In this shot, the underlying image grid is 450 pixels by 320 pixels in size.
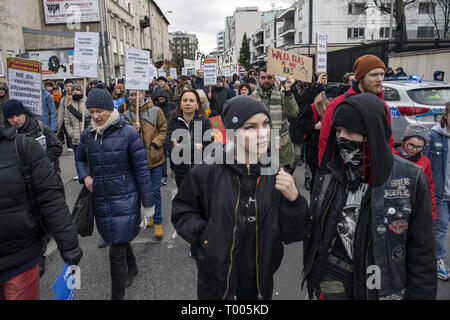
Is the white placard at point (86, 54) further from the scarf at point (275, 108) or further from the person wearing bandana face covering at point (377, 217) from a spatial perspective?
the person wearing bandana face covering at point (377, 217)

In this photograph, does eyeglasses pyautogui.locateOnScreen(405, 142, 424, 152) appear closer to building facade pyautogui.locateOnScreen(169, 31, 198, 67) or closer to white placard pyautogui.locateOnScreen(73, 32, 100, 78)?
white placard pyautogui.locateOnScreen(73, 32, 100, 78)

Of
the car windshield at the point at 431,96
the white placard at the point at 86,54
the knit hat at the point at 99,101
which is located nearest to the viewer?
the knit hat at the point at 99,101

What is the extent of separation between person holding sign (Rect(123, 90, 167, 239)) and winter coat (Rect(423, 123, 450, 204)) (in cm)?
337

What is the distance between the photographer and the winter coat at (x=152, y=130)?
4.71 metres

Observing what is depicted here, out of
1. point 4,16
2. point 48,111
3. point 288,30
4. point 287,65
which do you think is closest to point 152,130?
point 287,65

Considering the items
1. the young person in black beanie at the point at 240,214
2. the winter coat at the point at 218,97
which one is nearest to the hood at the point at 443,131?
the young person in black beanie at the point at 240,214

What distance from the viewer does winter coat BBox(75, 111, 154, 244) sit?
10.2ft

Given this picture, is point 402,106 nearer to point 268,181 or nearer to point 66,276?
point 268,181

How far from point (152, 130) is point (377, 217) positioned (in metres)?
3.71

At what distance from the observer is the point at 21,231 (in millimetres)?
2152

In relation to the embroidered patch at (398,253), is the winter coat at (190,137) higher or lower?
higher

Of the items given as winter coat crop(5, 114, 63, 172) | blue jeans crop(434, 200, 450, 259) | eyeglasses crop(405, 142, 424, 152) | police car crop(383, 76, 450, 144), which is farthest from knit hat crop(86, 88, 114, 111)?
police car crop(383, 76, 450, 144)

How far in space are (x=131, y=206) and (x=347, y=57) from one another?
2286cm
